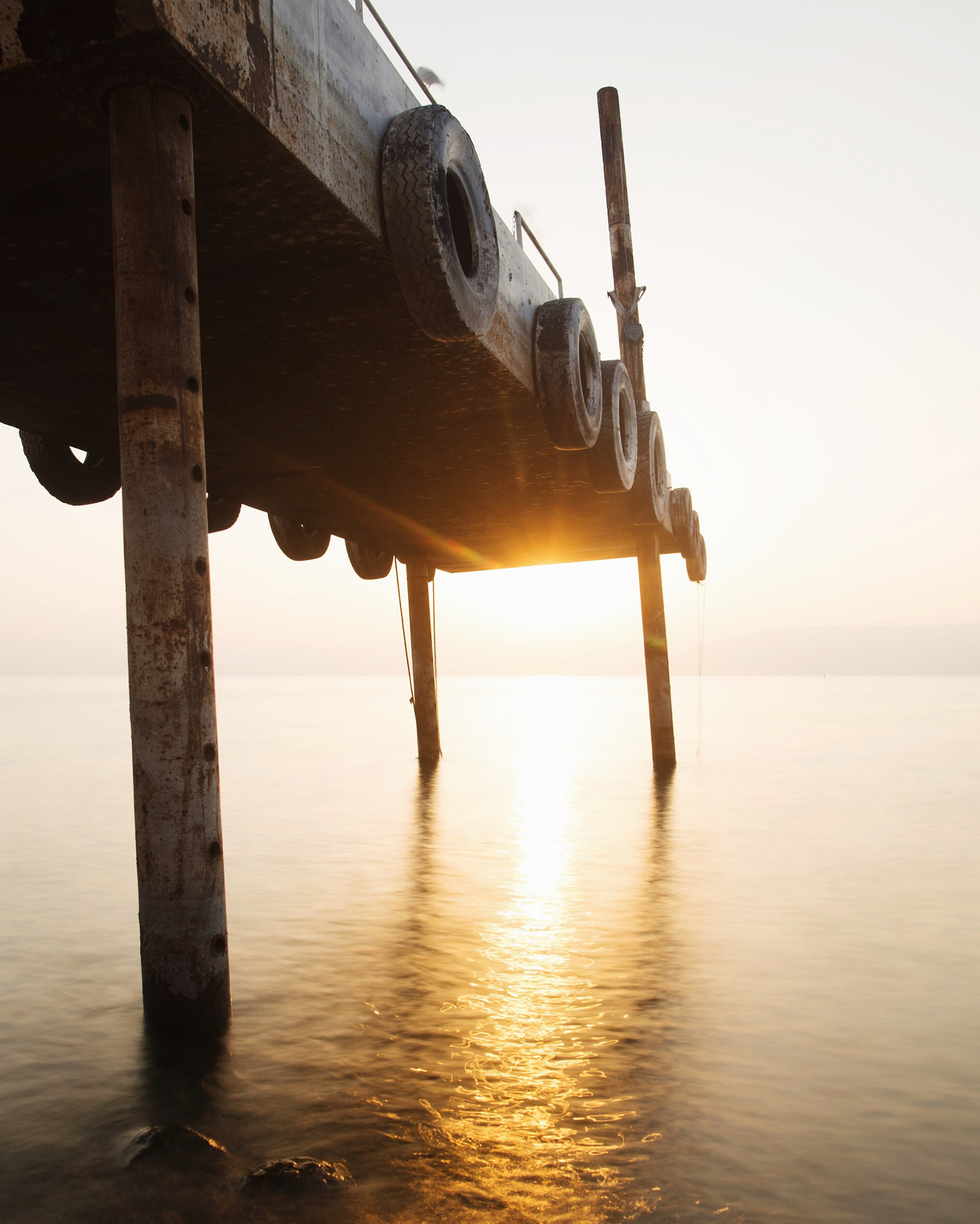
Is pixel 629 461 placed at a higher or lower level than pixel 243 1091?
higher

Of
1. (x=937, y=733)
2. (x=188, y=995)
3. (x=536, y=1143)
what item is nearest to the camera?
(x=536, y=1143)

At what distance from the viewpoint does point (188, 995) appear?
4.62m

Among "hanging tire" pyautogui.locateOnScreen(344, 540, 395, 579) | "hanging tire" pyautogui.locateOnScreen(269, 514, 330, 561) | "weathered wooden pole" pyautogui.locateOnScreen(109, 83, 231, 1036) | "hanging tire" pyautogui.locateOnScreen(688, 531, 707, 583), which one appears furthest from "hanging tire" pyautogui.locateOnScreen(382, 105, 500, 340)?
"hanging tire" pyautogui.locateOnScreen(688, 531, 707, 583)

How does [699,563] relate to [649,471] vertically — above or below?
below

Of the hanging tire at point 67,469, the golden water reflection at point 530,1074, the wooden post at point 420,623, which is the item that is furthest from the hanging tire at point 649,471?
the hanging tire at point 67,469

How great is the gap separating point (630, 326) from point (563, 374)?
8.85 m

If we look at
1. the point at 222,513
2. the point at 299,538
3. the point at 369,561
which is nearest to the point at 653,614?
the point at 369,561

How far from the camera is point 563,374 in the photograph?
9.37 metres

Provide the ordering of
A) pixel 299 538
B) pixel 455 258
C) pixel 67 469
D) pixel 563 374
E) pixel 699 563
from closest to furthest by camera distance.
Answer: pixel 455 258 < pixel 563 374 < pixel 67 469 < pixel 299 538 < pixel 699 563

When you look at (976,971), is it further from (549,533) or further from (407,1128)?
(549,533)

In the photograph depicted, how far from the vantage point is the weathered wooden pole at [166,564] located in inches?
175

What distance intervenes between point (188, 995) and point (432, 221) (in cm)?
491

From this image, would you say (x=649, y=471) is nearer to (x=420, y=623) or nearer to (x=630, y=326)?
(x=630, y=326)

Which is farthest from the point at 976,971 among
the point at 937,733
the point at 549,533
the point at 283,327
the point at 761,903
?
the point at 937,733
